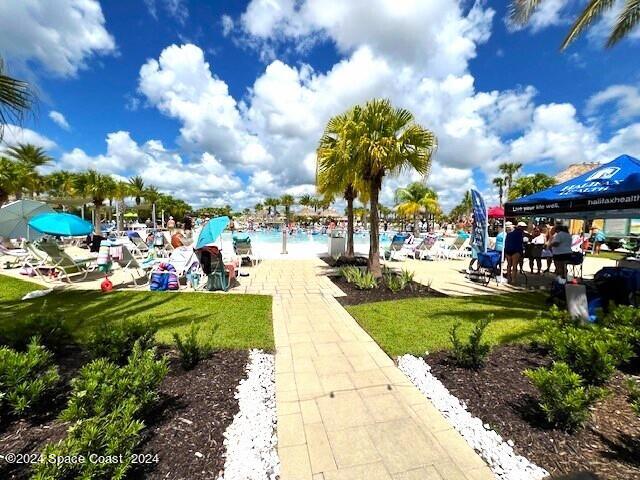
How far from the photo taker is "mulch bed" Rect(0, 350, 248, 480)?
2.12m

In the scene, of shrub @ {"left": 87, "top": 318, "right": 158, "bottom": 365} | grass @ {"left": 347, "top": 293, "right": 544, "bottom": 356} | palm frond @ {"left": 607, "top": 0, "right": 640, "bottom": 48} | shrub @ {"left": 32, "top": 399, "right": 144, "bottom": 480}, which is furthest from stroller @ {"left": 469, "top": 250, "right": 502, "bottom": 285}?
shrub @ {"left": 32, "top": 399, "right": 144, "bottom": 480}

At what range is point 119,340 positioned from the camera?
3.31m

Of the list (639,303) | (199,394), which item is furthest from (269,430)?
(639,303)

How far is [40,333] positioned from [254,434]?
9.29ft

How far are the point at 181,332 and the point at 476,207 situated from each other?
8596 mm

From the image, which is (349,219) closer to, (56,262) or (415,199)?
(56,262)

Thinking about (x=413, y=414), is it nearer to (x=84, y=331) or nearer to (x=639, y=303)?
(x=84, y=331)

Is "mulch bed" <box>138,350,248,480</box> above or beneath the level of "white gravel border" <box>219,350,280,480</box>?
above

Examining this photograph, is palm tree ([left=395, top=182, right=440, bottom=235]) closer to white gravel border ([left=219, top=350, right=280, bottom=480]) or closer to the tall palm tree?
the tall palm tree

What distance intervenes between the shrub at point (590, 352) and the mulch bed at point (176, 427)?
3.49 m

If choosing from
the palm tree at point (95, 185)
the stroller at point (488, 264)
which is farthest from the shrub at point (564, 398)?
the palm tree at point (95, 185)

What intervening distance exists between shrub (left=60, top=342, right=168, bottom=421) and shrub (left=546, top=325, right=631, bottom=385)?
4.08 meters

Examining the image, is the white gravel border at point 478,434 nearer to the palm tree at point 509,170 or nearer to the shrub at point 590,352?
the shrub at point 590,352

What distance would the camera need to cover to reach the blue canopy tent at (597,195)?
497 centimetres
